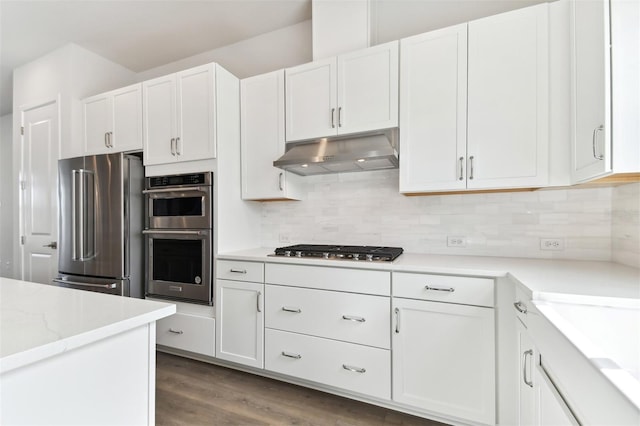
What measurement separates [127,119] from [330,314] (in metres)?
2.62

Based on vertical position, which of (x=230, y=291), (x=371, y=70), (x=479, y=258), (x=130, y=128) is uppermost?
(x=371, y=70)

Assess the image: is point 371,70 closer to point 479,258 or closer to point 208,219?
point 479,258

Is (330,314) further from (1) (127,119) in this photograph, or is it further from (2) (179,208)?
(1) (127,119)

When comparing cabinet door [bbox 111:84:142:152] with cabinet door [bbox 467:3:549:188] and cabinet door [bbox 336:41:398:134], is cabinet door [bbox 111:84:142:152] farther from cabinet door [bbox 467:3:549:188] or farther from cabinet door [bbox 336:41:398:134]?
cabinet door [bbox 467:3:549:188]

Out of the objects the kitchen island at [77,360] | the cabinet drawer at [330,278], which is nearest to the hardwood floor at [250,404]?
the cabinet drawer at [330,278]

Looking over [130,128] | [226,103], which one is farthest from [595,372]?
[130,128]

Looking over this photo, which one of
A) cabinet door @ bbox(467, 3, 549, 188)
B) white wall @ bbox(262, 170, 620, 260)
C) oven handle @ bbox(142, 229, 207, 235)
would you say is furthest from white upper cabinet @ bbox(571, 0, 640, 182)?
oven handle @ bbox(142, 229, 207, 235)

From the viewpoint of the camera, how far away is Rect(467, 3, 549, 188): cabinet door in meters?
1.71

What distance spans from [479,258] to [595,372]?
1558 mm

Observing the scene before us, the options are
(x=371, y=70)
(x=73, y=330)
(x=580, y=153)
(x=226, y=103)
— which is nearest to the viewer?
(x=73, y=330)

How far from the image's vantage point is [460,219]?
217cm

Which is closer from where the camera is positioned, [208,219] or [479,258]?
[479,258]

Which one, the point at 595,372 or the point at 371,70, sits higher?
the point at 371,70

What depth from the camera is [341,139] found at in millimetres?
2221
